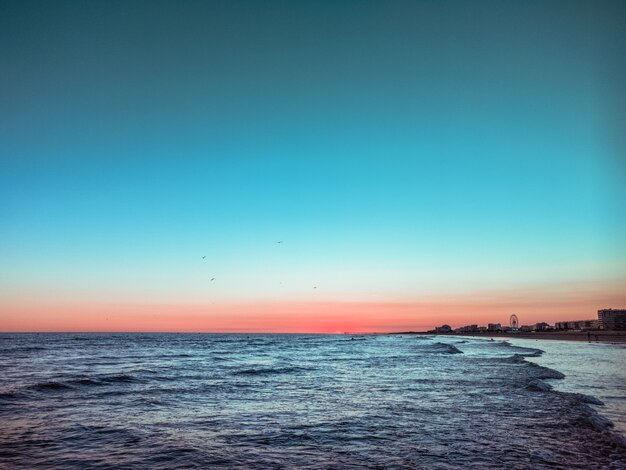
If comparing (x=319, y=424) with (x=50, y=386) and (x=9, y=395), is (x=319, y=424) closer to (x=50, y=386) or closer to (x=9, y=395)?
(x=9, y=395)

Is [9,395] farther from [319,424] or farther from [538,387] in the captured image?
[538,387]

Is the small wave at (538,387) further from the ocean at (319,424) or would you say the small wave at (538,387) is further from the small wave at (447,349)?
the small wave at (447,349)

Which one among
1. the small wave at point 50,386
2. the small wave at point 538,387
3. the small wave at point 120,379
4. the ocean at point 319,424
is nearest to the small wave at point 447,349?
the ocean at point 319,424

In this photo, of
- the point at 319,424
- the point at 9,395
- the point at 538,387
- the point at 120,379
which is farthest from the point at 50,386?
the point at 538,387

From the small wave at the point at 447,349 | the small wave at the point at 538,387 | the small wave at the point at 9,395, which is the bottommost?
the small wave at the point at 447,349

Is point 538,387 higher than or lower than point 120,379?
higher

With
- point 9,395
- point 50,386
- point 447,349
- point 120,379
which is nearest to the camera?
point 9,395

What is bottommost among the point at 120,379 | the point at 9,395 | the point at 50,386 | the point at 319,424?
the point at 120,379

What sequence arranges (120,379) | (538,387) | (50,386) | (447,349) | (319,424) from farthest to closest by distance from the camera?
1. (447,349)
2. (120,379)
3. (50,386)
4. (538,387)
5. (319,424)

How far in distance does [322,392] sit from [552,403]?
32.8 feet

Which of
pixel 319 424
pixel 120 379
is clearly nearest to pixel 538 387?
pixel 319 424

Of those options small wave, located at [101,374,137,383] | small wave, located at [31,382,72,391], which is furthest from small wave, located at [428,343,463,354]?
small wave, located at [31,382,72,391]

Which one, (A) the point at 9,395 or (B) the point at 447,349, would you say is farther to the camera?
(B) the point at 447,349

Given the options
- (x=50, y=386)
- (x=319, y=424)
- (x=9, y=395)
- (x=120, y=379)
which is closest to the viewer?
(x=319, y=424)
